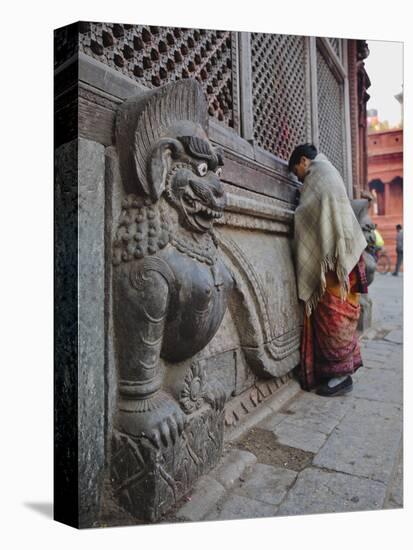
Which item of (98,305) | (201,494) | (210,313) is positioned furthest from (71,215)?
(201,494)

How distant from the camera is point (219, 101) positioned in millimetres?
2520

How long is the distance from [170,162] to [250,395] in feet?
4.62

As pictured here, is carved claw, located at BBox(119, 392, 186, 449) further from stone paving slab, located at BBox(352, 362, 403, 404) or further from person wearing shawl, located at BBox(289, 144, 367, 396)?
stone paving slab, located at BBox(352, 362, 403, 404)

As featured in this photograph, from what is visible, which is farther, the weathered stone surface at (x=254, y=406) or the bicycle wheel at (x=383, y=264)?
the bicycle wheel at (x=383, y=264)

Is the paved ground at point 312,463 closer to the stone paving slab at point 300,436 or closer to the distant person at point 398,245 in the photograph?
the stone paving slab at point 300,436

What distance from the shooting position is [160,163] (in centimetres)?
174

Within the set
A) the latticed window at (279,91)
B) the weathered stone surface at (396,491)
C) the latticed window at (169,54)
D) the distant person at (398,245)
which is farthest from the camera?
the distant person at (398,245)

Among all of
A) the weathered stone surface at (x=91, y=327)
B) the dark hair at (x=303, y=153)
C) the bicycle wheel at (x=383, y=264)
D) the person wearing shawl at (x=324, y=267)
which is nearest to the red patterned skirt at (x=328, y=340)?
the person wearing shawl at (x=324, y=267)

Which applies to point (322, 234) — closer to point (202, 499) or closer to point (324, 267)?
point (324, 267)

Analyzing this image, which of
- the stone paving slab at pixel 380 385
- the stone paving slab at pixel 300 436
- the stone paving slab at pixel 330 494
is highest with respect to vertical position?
the stone paving slab at pixel 380 385

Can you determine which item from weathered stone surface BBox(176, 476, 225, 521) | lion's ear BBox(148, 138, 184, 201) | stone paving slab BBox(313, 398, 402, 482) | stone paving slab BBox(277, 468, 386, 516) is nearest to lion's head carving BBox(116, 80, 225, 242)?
lion's ear BBox(148, 138, 184, 201)

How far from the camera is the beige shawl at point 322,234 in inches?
120

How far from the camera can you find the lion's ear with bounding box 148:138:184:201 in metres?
1.72

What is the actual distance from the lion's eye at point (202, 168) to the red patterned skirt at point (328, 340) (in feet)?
4.95
